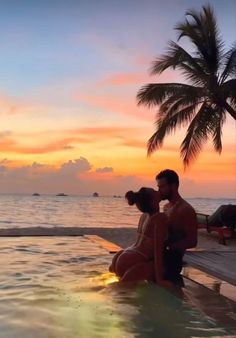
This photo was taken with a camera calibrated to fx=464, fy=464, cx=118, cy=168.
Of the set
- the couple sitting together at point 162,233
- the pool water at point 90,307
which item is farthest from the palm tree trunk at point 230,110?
the couple sitting together at point 162,233

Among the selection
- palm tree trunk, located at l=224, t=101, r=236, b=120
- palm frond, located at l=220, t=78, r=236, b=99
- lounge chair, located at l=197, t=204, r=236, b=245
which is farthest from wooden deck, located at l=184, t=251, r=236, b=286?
palm frond, located at l=220, t=78, r=236, b=99

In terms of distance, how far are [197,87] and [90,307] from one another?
1178cm

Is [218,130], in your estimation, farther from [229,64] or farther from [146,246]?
[146,246]

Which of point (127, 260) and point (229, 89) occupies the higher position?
point (229, 89)

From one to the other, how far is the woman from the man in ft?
0.08

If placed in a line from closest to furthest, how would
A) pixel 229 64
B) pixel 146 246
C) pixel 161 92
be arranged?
pixel 146 246, pixel 229 64, pixel 161 92

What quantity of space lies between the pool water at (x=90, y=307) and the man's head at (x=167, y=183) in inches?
47.4

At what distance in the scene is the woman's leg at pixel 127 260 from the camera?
6.17 metres

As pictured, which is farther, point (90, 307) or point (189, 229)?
A: point (189, 229)

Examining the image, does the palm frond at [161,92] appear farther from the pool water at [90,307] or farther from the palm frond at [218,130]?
the pool water at [90,307]

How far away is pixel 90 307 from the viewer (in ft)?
17.7

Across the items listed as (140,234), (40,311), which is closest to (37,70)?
(140,234)

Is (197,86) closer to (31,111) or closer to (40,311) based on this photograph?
(31,111)

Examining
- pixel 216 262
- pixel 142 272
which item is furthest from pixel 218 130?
pixel 142 272
